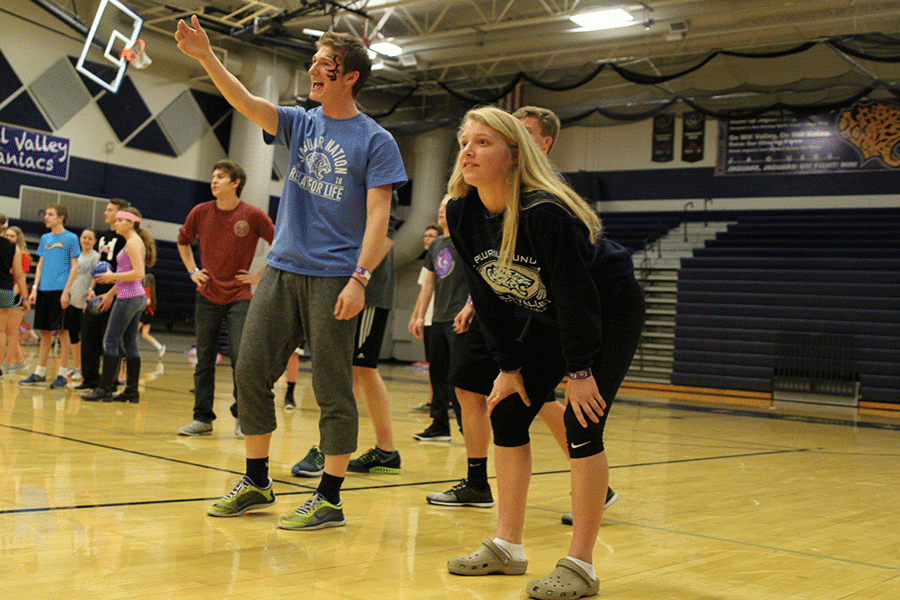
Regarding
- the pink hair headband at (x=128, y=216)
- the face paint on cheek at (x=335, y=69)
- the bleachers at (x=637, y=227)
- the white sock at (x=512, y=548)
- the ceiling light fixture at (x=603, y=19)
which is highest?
the ceiling light fixture at (x=603, y=19)

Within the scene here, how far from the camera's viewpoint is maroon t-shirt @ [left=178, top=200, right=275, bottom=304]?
4.39m

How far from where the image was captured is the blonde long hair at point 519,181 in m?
2.02

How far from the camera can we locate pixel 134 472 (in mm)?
3162

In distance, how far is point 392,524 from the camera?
262cm

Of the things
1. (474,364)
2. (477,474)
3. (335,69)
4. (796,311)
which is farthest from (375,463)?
(796,311)

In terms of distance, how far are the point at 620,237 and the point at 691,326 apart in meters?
3.39

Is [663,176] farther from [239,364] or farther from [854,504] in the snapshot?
[239,364]

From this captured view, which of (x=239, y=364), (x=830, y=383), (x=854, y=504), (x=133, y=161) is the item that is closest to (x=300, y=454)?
(x=239, y=364)

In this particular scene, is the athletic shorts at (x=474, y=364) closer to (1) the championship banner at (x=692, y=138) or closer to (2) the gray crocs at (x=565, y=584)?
(2) the gray crocs at (x=565, y=584)

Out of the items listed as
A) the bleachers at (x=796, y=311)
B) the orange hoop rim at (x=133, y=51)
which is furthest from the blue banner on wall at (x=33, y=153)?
the bleachers at (x=796, y=311)

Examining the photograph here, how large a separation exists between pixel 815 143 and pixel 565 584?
15410mm

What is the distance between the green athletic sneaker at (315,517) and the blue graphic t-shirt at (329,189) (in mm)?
703

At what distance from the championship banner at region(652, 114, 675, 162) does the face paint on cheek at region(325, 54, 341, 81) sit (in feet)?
49.8

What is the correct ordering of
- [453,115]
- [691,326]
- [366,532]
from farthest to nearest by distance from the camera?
[453,115] < [691,326] < [366,532]
